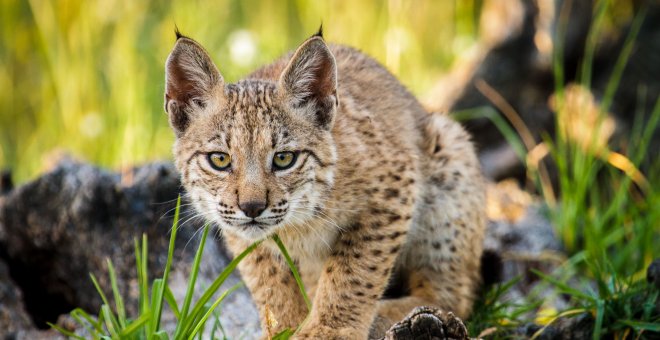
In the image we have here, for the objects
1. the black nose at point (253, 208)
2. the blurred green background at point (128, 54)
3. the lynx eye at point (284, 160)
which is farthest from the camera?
the blurred green background at point (128, 54)

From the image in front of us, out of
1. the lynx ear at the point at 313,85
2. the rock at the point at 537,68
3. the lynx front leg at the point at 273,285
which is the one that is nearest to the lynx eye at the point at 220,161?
the lynx ear at the point at 313,85

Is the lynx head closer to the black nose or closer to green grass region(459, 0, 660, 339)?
the black nose

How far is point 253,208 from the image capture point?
3.62m

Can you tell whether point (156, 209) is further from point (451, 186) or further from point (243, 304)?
point (451, 186)

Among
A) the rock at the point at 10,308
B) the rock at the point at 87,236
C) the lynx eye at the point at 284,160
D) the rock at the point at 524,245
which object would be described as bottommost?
the rock at the point at 524,245

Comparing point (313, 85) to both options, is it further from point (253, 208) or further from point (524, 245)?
point (524, 245)

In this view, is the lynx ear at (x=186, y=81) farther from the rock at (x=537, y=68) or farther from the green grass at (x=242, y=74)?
the rock at (x=537, y=68)

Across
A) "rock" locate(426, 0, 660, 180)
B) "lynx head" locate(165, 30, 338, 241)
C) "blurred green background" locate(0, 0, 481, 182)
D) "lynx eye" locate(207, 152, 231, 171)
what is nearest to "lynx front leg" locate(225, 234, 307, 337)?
"lynx head" locate(165, 30, 338, 241)

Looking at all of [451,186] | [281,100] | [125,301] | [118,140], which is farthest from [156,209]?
[118,140]

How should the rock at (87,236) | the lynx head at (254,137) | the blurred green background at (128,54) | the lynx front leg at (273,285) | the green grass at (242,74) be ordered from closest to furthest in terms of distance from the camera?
the lynx head at (254,137), the lynx front leg at (273,285), the rock at (87,236), the green grass at (242,74), the blurred green background at (128,54)

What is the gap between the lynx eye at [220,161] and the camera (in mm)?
3828

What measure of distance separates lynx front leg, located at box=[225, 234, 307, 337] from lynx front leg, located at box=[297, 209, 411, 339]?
178 millimetres

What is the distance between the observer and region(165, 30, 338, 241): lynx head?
147 inches

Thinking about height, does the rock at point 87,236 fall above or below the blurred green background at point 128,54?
below
